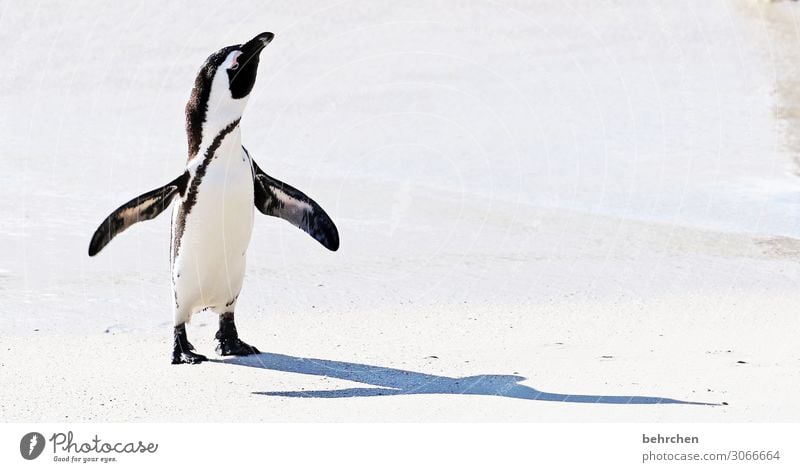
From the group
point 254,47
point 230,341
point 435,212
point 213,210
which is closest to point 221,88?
point 254,47

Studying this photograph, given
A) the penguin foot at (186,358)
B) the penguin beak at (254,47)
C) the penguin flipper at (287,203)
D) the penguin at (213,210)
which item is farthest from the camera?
the penguin flipper at (287,203)

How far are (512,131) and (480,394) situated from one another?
4528 millimetres

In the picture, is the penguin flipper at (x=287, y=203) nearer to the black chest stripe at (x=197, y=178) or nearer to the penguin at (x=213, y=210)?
the penguin at (x=213, y=210)

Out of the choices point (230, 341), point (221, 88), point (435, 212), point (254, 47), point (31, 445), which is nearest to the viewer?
point (31, 445)

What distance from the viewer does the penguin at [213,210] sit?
3.56 metres

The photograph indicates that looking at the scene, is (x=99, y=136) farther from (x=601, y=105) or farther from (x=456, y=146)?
(x=601, y=105)

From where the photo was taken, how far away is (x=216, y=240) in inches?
143

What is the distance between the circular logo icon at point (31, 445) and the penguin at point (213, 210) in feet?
2.73

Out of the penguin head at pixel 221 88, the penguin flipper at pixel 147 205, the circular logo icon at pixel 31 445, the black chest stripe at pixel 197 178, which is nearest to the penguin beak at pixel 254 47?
the penguin head at pixel 221 88

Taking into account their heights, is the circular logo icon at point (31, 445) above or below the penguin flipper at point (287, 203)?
below

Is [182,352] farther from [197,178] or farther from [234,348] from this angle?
[197,178]

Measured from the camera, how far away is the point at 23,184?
6426 mm

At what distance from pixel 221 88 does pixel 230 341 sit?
2.49ft

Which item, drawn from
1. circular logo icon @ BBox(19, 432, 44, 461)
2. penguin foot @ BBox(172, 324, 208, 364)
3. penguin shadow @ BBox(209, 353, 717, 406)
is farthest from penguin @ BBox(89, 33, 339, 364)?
circular logo icon @ BBox(19, 432, 44, 461)
